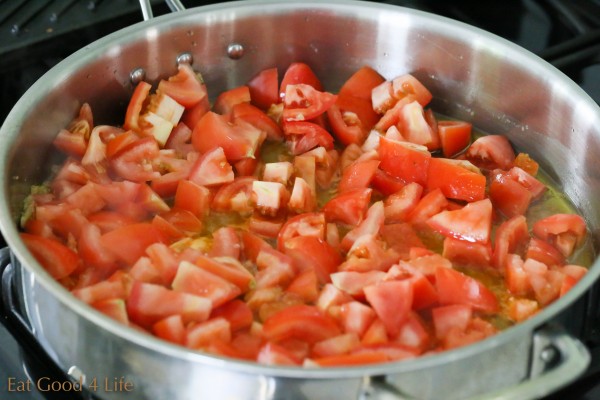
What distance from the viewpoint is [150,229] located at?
4.60ft

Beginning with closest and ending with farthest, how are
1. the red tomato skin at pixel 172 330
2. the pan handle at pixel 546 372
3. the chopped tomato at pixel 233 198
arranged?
the pan handle at pixel 546 372 < the red tomato skin at pixel 172 330 < the chopped tomato at pixel 233 198

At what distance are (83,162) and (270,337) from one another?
57 cm

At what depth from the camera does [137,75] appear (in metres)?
1.67

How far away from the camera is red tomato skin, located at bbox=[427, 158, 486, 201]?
1560 millimetres

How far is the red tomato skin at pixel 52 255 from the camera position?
1.28 meters

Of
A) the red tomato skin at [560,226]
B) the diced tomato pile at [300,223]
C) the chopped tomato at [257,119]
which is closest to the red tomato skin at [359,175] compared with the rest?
the diced tomato pile at [300,223]

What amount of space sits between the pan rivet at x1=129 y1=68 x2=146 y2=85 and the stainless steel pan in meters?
0.01

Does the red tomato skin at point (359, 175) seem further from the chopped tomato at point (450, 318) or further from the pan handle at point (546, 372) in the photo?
the pan handle at point (546, 372)

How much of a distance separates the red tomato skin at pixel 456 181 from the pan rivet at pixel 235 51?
0.48m

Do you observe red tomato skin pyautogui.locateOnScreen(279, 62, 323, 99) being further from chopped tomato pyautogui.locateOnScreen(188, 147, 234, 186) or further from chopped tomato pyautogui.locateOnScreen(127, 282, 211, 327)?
chopped tomato pyautogui.locateOnScreen(127, 282, 211, 327)

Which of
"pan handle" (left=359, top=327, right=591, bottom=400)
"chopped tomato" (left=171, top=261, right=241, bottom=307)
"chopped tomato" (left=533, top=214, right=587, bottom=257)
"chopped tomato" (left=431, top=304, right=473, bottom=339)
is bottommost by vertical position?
"chopped tomato" (left=533, top=214, right=587, bottom=257)

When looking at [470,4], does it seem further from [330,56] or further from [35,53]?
[35,53]

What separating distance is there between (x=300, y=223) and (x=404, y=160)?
0.89ft

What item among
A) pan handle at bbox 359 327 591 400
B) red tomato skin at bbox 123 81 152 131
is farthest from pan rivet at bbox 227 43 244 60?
pan handle at bbox 359 327 591 400
